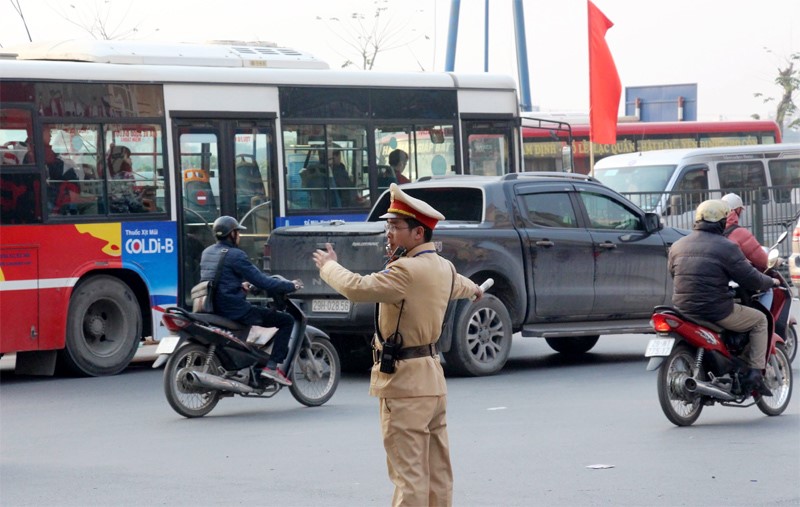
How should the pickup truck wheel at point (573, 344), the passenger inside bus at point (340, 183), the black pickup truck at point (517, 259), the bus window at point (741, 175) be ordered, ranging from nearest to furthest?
the black pickup truck at point (517, 259) < the pickup truck wheel at point (573, 344) < the passenger inside bus at point (340, 183) < the bus window at point (741, 175)

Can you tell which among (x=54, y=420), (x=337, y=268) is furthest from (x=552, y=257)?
(x=337, y=268)

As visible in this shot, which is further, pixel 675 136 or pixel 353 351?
pixel 675 136

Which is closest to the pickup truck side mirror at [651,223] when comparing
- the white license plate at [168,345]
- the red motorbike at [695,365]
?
the red motorbike at [695,365]

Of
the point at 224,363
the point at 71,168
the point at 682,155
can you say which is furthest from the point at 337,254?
the point at 682,155

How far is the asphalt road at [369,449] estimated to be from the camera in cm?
709

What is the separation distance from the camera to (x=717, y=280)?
934cm

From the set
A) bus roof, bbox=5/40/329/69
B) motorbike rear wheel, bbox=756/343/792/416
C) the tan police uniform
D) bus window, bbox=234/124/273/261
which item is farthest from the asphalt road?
bus roof, bbox=5/40/329/69

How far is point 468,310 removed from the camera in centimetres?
1234

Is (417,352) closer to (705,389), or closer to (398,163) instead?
(705,389)

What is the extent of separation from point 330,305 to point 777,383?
4.29m

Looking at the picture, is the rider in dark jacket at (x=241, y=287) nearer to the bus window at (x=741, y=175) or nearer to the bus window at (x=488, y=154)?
the bus window at (x=488, y=154)

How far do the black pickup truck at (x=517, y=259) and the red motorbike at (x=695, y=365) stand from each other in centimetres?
311

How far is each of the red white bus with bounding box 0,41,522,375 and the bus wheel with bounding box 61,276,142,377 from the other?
0.02 m

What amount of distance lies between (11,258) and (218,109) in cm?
302
